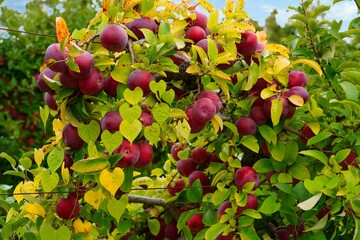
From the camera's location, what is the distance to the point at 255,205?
3.48 ft

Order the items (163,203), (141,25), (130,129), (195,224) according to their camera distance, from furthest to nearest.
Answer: (163,203) → (195,224) → (141,25) → (130,129)

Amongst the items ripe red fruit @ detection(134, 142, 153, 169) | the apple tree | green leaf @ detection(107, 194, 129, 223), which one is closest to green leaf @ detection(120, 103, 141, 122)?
the apple tree

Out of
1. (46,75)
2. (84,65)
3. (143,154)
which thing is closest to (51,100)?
(46,75)

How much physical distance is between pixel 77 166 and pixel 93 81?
19 cm

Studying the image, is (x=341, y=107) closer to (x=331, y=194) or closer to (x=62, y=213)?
(x=331, y=194)

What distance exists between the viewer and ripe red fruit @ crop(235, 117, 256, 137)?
1.08m

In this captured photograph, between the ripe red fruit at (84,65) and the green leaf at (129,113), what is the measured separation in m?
0.13

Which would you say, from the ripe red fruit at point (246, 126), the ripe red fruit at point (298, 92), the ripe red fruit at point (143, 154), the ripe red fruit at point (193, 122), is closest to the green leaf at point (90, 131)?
the ripe red fruit at point (143, 154)

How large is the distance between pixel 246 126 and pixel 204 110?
9.1 inches

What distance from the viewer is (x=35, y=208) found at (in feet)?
3.27

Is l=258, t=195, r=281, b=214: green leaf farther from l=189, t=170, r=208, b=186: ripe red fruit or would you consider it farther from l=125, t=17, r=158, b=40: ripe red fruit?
l=125, t=17, r=158, b=40: ripe red fruit

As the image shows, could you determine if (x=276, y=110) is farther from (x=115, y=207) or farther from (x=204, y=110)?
(x=115, y=207)

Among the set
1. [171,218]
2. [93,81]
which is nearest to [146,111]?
[93,81]

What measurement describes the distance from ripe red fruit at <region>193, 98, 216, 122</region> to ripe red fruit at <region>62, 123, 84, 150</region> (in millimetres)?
290
